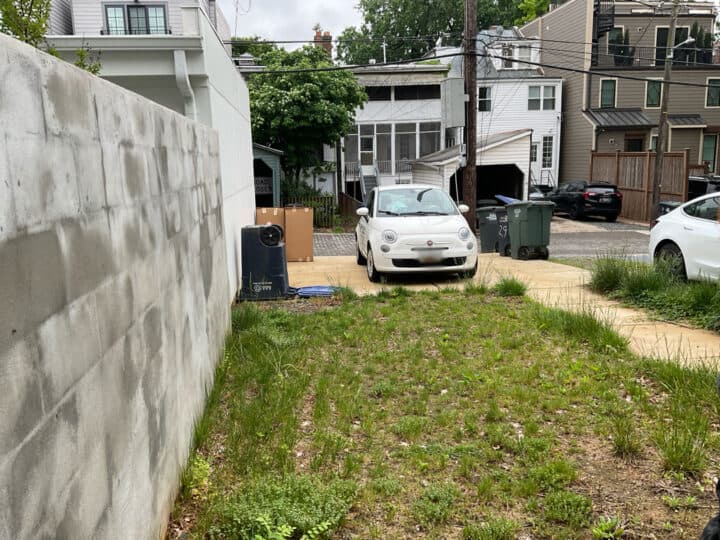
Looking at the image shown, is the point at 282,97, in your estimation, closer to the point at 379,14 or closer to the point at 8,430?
the point at 8,430

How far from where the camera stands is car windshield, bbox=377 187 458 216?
1120 centimetres

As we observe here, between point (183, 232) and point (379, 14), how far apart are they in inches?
2207

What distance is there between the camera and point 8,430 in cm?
162

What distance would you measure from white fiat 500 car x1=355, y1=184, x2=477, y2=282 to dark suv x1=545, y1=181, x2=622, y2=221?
1802 centimetres

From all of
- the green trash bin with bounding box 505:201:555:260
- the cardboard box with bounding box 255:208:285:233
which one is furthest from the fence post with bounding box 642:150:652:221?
the cardboard box with bounding box 255:208:285:233

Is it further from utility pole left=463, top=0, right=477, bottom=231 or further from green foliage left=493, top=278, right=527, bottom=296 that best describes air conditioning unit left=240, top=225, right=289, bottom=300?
utility pole left=463, top=0, right=477, bottom=231

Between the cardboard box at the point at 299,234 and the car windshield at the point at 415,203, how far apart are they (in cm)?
211

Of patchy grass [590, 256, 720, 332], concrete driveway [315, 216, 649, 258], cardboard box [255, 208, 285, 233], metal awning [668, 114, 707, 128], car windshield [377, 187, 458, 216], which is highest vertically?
metal awning [668, 114, 707, 128]

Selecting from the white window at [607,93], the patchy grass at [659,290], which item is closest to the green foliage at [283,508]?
the patchy grass at [659,290]

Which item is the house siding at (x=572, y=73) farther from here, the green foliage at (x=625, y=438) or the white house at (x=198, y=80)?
the green foliage at (x=625, y=438)

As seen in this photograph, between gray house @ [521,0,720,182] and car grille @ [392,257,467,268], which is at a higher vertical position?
gray house @ [521,0,720,182]

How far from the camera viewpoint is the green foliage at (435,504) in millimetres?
3441

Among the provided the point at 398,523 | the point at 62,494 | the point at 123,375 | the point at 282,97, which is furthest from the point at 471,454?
Answer: the point at 282,97

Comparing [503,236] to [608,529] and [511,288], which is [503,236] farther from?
[608,529]
